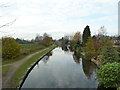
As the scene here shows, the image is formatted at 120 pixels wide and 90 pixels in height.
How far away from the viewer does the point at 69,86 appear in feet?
24.0

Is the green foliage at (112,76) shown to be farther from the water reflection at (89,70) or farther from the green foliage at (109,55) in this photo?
the water reflection at (89,70)

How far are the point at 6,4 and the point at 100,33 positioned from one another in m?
18.2

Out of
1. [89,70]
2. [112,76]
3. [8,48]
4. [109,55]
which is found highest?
[8,48]

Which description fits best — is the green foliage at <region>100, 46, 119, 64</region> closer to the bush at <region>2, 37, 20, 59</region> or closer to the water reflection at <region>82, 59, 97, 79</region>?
the water reflection at <region>82, 59, 97, 79</region>

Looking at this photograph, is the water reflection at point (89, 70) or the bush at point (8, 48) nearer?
the water reflection at point (89, 70)

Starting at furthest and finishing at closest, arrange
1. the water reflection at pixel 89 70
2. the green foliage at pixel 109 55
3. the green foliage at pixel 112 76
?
1. the water reflection at pixel 89 70
2. the green foliage at pixel 109 55
3. the green foliage at pixel 112 76

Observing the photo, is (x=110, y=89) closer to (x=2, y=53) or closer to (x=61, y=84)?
(x=61, y=84)

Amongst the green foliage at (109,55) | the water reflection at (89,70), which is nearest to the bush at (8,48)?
the water reflection at (89,70)

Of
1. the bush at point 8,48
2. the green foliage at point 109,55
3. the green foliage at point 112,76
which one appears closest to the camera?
the green foliage at point 112,76

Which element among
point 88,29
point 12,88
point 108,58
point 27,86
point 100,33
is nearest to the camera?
point 12,88

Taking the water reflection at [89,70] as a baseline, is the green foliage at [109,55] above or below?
above

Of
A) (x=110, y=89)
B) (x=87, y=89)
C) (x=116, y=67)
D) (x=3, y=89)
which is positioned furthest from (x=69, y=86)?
(x=3, y=89)

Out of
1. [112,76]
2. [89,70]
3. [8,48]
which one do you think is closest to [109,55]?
[89,70]

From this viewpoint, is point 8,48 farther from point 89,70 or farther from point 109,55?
point 109,55
